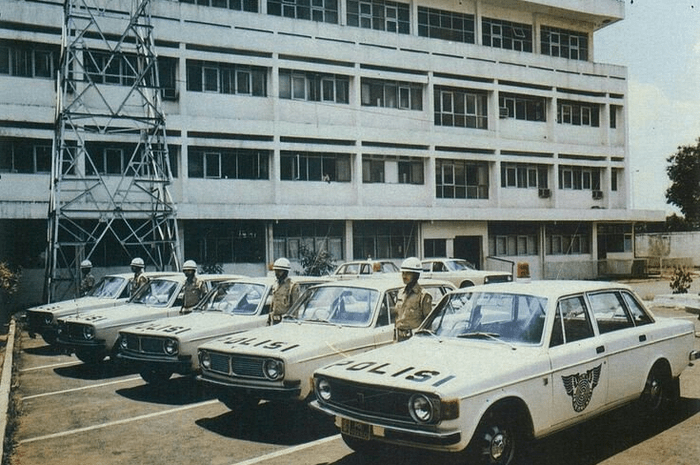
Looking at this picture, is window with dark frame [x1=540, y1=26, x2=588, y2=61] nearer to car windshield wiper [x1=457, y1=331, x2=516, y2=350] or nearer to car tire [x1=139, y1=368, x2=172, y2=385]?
car tire [x1=139, y1=368, x2=172, y2=385]

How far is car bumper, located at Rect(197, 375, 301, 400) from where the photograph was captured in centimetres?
672

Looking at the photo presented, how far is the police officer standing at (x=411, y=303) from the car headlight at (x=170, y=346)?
9.50ft

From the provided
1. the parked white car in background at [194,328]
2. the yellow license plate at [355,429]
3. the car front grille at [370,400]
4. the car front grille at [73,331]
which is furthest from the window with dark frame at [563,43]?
the yellow license plate at [355,429]

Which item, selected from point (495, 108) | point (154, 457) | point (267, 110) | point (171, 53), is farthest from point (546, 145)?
point (154, 457)

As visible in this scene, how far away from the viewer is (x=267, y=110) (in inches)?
1085

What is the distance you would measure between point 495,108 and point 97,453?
29.7 m

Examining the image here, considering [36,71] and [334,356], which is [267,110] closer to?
[36,71]

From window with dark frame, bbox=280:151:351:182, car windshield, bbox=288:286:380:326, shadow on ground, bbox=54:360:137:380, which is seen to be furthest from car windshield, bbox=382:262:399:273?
car windshield, bbox=288:286:380:326

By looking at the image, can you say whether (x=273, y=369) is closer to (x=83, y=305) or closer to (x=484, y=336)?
(x=484, y=336)

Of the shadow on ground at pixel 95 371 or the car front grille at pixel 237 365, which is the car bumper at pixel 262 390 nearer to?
the car front grille at pixel 237 365

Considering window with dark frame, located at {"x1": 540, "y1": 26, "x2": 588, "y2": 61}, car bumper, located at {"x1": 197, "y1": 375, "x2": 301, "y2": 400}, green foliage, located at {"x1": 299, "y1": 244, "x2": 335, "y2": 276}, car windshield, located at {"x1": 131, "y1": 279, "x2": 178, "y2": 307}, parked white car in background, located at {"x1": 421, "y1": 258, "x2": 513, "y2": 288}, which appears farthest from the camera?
window with dark frame, located at {"x1": 540, "y1": 26, "x2": 588, "y2": 61}

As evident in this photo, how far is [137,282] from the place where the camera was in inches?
497

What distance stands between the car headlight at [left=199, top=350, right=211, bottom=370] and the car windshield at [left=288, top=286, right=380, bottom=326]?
130 centimetres

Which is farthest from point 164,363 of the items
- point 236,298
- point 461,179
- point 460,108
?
point 460,108
